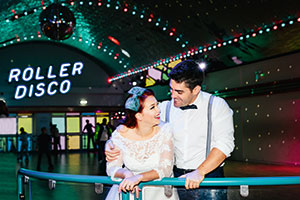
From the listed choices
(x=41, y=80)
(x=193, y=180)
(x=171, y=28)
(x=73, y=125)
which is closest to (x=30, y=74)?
(x=41, y=80)

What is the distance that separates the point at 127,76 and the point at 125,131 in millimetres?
18316

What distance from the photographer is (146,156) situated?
254 centimetres

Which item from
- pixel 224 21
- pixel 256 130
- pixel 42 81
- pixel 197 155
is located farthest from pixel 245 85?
pixel 42 81

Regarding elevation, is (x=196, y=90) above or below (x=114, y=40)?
below

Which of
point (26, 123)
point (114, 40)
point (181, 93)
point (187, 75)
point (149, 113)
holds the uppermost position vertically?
point (114, 40)

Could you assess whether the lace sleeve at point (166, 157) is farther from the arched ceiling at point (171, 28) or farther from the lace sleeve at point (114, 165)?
the arched ceiling at point (171, 28)

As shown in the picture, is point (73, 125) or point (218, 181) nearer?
point (218, 181)

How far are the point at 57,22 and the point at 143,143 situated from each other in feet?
12.7

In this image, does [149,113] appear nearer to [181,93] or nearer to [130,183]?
[181,93]

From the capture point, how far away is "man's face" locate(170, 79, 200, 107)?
8.37 ft

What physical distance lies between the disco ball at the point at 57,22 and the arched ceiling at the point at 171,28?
4.79 m

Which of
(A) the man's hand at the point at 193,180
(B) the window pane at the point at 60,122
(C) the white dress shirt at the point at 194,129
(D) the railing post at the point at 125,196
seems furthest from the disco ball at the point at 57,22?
(B) the window pane at the point at 60,122

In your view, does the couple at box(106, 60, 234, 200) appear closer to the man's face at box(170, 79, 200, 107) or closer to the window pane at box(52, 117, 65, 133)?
the man's face at box(170, 79, 200, 107)

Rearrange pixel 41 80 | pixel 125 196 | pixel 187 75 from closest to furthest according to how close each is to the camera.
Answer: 1. pixel 125 196
2. pixel 187 75
3. pixel 41 80
